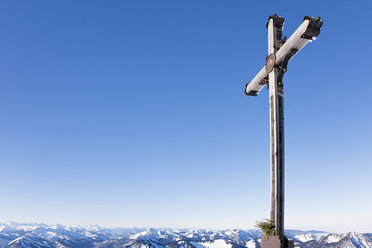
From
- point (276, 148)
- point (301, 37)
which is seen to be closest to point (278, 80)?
point (301, 37)

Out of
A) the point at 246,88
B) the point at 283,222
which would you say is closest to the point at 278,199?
the point at 283,222

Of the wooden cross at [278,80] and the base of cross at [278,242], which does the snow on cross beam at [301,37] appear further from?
the base of cross at [278,242]

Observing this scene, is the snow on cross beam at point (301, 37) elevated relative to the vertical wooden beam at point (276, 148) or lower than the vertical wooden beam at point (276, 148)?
elevated

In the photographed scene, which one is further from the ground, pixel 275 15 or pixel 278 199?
pixel 275 15

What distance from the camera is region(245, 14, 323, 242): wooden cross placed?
4906 mm

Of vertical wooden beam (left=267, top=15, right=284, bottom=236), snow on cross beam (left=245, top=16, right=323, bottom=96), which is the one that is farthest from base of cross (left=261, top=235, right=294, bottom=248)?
snow on cross beam (left=245, top=16, right=323, bottom=96)

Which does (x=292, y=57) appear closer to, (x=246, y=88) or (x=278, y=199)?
(x=246, y=88)

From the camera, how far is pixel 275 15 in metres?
6.11

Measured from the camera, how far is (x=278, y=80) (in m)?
5.59

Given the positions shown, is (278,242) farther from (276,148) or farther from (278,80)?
(278,80)

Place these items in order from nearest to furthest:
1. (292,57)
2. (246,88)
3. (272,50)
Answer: (292,57)
(272,50)
(246,88)

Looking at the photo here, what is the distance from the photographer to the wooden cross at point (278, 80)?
Answer: 16.1ft

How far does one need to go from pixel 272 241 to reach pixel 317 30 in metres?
3.36

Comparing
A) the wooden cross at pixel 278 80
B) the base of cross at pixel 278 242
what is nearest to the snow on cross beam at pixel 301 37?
the wooden cross at pixel 278 80
